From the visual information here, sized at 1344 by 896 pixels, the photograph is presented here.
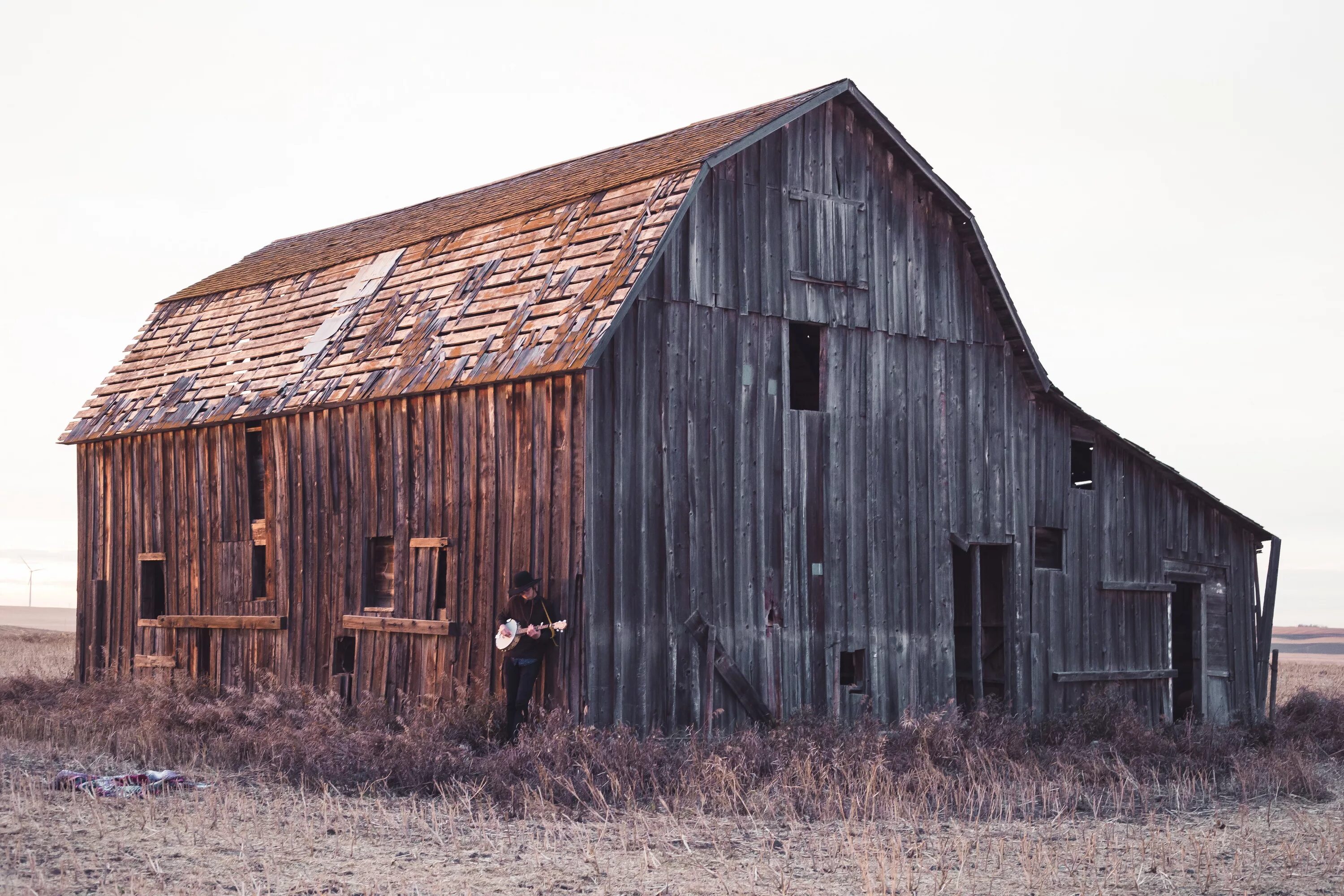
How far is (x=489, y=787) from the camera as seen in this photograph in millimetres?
13117

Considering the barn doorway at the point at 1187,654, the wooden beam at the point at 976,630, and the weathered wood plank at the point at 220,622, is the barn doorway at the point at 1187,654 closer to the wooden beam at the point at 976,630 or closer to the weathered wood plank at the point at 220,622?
the wooden beam at the point at 976,630

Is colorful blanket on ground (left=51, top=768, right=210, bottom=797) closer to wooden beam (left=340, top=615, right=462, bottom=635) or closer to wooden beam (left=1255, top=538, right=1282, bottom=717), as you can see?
wooden beam (left=340, top=615, right=462, bottom=635)

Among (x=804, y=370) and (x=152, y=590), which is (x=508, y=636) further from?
(x=152, y=590)

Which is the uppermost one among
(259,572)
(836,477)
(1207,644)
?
(836,477)

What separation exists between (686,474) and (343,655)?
5.42 metres

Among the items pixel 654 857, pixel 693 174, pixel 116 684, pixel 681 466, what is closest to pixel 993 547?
pixel 681 466

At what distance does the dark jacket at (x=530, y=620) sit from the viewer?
50.3 ft

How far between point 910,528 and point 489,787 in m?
7.15

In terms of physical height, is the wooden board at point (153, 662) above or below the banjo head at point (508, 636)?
below

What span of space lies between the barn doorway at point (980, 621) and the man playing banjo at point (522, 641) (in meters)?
5.73

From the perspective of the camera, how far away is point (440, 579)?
1723 centimetres

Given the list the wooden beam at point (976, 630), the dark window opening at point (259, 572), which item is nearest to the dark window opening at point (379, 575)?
the dark window opening at point (259, 572)

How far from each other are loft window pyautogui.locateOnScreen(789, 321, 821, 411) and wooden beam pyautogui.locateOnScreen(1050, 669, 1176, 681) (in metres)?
4.83

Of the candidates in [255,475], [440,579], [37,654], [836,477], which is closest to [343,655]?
[440,579]
